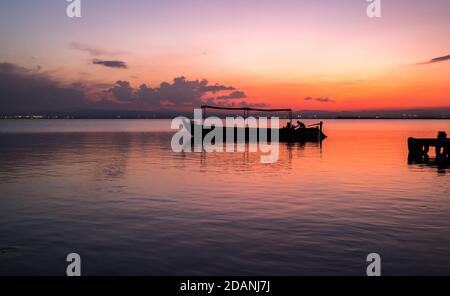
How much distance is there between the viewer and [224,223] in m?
14.5

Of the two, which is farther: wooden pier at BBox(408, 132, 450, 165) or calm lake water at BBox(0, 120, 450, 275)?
wooden pier at BBox(408, 132, 450, 165)

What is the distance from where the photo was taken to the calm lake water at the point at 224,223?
10.3 m

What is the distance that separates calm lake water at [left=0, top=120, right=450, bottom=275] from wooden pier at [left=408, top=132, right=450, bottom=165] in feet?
30.6

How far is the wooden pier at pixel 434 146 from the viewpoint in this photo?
35969 mm

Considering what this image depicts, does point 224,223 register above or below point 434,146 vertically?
below

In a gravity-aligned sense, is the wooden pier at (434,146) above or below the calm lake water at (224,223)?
above

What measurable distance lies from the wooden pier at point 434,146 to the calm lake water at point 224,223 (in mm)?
9340

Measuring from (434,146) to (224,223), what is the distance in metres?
29.6

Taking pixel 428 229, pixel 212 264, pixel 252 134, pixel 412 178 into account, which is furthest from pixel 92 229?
pixel 252 134

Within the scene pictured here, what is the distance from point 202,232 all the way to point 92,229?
350 cm

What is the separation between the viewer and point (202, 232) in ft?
43.4

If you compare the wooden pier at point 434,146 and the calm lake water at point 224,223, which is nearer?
the calm lake water at point 224,223

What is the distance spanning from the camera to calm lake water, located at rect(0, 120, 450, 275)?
1032cm

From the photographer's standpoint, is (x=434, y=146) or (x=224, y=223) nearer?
(x=224, y=223)
